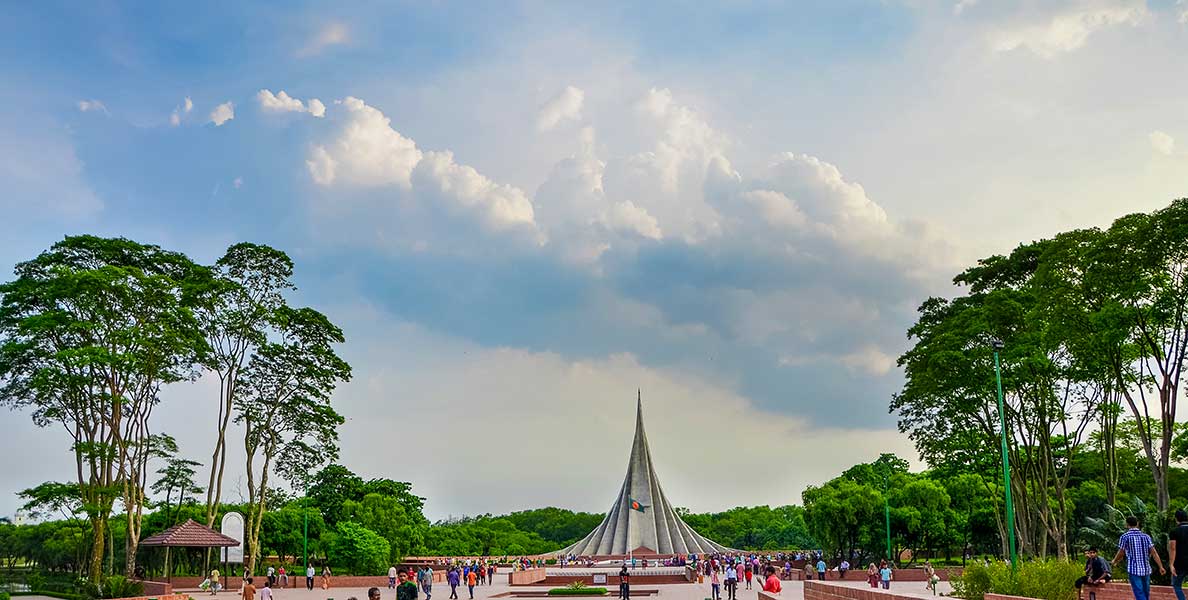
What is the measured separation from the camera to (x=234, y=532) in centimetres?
3691

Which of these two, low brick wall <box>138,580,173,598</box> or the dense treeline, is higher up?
the dense treeline

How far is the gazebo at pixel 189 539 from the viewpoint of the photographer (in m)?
32.9

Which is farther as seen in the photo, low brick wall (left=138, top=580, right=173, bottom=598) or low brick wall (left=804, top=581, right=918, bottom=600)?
low brick wall (left=138, top=580, right=173, bottom=598)

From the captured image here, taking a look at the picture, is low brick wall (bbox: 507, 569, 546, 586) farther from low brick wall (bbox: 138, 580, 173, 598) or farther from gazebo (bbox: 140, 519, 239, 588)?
low brick wall (bbox: 138, 580, 173, 598)

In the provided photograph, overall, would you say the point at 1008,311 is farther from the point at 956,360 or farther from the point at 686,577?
the point at 686,577

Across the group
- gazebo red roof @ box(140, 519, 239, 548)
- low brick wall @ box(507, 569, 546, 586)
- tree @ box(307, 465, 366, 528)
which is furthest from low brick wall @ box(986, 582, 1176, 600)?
tree @ box(307, 465, 366, 528)

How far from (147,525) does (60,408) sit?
1769 cm

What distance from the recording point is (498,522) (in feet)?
283

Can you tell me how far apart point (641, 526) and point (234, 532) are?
47904 millimetres

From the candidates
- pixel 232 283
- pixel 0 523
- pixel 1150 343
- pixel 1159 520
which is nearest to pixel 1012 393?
pixel 1150 343

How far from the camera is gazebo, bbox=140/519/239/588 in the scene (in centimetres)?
3291

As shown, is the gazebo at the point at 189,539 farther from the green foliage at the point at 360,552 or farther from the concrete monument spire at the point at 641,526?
the concrete monument spire at the point at 641,526

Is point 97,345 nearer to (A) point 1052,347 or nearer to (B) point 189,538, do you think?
(B) point 189,538

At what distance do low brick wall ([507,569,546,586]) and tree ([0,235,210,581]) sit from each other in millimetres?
14079
